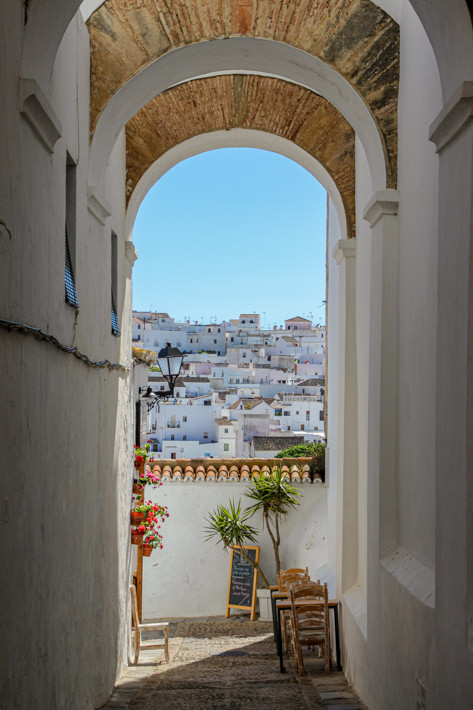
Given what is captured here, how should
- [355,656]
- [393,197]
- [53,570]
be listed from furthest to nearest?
[355,656]
[393,197]
[53,570]

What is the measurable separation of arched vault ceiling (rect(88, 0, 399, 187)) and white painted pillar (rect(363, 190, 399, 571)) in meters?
0.31

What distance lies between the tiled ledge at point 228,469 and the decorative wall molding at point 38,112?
28.2 feet

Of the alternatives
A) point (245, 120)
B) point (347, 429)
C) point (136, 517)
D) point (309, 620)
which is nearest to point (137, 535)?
point (136, 517)

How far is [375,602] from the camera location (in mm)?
5398

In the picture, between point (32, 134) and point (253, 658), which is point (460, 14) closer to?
point (32, 134)

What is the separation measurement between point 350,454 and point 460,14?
5.22 metres

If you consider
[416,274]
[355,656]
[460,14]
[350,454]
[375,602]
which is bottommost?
[355,656]

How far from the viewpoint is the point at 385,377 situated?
540 centimetres

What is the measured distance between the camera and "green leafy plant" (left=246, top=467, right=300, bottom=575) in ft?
36.3

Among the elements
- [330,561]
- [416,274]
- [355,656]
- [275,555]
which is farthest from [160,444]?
[416,274]

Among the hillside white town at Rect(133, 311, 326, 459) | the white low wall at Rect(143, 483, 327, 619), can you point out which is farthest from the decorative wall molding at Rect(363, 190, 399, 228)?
the white low wall at Rect(143, 483, 327, 619)

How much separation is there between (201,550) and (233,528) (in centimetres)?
92

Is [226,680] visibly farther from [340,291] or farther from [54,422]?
[340,291]

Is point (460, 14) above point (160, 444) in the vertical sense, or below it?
above
